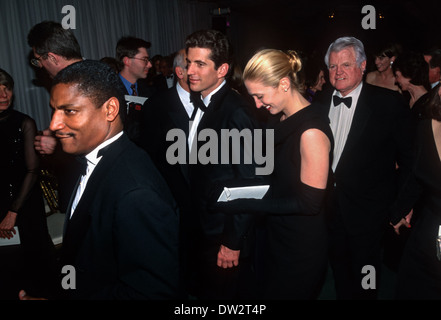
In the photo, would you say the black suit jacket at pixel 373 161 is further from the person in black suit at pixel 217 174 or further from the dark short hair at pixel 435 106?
the person in black suit at pixel 217 174

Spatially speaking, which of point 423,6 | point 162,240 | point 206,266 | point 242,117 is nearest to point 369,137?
point 242,117

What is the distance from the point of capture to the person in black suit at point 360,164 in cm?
213

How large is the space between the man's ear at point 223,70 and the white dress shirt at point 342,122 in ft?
2.81

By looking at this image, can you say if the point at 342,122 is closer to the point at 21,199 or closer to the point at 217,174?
the point at 217,174

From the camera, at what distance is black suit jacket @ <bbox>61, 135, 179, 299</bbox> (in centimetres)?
101

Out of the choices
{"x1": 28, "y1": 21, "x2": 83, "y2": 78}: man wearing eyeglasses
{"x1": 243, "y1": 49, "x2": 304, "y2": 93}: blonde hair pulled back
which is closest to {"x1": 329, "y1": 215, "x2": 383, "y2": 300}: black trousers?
{"x1": 243, "y1": 49, "x2": 304, "y2": 93}: blonde hair pulled back

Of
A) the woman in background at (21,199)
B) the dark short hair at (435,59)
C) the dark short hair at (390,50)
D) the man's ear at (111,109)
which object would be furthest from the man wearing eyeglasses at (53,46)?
the dark short hair at (390,50)

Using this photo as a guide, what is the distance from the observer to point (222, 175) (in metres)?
1.97

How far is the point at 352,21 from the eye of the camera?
42.7 ft

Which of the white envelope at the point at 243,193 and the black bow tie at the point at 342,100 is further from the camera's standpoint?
the black bow tie at the point at 342,100

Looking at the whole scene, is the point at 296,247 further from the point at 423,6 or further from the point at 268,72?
the point at 423,6

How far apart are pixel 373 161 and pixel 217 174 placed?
1.06 metres

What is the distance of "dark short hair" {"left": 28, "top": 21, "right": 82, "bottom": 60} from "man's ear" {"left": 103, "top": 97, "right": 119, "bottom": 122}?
121 centimetres

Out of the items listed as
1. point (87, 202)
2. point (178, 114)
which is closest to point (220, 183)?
point (178, 114)
